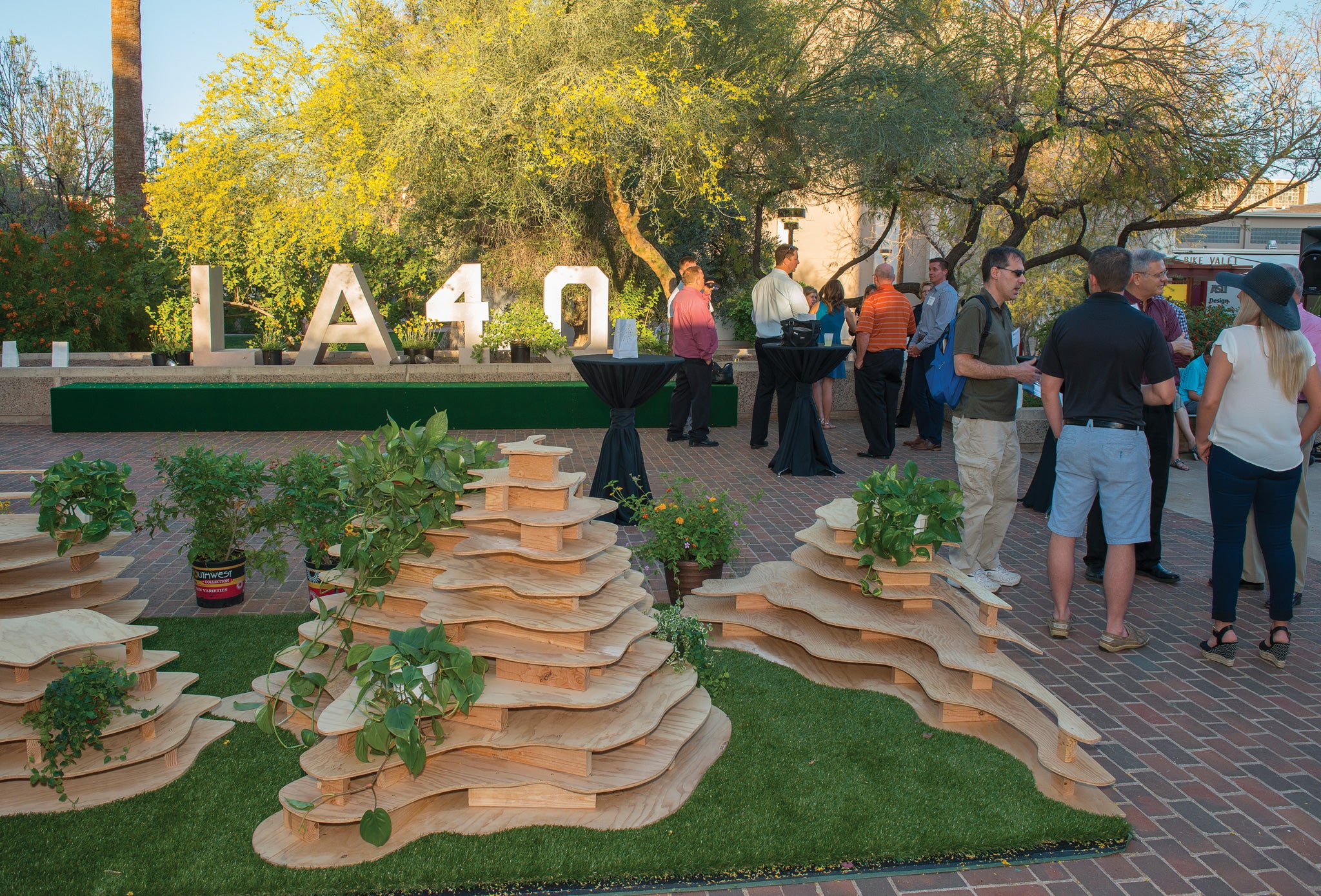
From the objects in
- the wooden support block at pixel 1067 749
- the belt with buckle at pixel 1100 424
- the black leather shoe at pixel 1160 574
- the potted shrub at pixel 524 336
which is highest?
the potted shrub at pixel 524 336

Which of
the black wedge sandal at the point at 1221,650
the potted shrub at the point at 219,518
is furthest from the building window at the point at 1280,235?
the potted shrub at the point at 219,518

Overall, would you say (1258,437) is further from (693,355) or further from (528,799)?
(693,355)

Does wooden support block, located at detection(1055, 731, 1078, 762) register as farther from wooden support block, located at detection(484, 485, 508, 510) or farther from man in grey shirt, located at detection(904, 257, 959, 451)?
man in grey shirt, located at detection(904, 257, 959, 451)

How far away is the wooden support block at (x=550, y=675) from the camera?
11.6 ft

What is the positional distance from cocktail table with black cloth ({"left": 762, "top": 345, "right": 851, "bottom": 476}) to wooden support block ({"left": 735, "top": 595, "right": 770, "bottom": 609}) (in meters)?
4.11

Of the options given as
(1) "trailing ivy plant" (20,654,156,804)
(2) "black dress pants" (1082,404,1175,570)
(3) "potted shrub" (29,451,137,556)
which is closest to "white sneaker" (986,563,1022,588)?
(2) "black dress pants" (1082,404,1175,570)

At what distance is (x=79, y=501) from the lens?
186 inches

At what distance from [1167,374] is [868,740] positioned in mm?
2561

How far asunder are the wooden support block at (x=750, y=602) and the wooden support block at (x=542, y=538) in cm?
173

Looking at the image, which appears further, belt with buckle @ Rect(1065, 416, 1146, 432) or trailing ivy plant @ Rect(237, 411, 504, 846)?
belt with buckle @ Rect(1065, 416, 1146, 432)

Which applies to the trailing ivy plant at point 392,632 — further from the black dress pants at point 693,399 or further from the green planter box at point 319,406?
the green planter box at point 319,406

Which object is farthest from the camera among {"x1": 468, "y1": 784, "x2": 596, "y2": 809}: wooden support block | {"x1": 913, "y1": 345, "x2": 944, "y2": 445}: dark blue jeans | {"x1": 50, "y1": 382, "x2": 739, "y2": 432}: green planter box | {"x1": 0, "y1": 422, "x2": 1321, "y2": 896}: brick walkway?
{"x1": 50, "y1": 382, "x2": 739, "y2": 432}: green planter box

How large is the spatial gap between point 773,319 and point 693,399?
142 cm

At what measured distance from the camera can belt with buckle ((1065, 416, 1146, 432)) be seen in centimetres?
490
